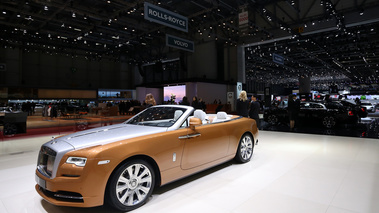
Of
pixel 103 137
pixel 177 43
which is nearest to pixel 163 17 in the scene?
pixel 177 43

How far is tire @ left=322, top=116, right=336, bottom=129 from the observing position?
870 centimetres

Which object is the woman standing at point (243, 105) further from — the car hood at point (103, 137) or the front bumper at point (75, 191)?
the front bumper at point (75, 191)

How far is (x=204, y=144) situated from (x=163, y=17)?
5667 mm

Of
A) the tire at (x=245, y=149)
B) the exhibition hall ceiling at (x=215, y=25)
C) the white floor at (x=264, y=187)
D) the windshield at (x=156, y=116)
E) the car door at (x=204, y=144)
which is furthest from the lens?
the exhibition hall ceiling at (x=215, y=25)

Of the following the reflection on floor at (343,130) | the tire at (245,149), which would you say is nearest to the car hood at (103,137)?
the tire at (245,149)

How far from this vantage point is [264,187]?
2994mm

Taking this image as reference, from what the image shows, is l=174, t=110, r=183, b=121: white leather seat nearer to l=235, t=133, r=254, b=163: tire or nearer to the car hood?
the car hood

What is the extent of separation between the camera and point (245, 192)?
9.30 feet

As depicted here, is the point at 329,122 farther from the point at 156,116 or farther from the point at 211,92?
the point at 211,92

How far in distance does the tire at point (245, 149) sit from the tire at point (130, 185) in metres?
1.97

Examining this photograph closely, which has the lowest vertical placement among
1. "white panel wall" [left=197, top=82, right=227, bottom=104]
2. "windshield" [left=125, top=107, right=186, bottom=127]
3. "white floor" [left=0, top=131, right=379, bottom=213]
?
"white floor" [left=0, top=131, right=379, bottom=213]

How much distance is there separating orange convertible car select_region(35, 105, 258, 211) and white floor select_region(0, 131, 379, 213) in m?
0.29

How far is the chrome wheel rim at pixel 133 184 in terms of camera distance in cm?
229

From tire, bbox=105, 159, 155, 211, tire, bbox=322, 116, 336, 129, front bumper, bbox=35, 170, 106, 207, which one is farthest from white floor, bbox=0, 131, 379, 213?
tire, bbox=322, 116, 336, 129
